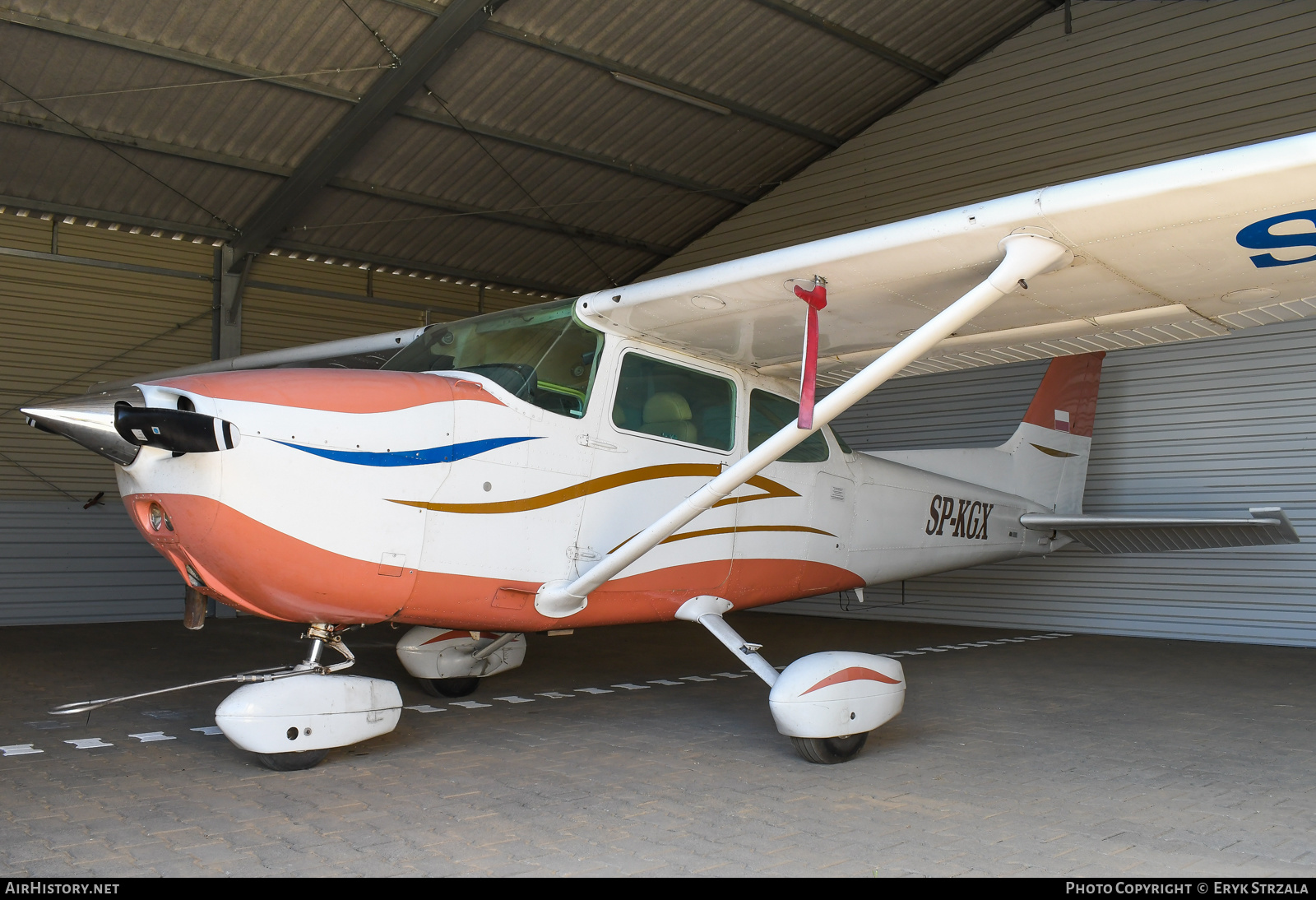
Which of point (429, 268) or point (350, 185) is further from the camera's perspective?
point (429, 268)

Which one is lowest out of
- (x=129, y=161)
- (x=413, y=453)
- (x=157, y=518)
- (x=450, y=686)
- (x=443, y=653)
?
(x=450, y=686)

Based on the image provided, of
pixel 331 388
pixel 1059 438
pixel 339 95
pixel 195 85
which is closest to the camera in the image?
pixel 331 388

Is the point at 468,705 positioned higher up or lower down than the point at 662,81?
lower down

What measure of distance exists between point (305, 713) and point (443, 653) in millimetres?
1850

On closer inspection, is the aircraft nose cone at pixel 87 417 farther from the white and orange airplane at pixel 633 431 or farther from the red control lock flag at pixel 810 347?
the red control lock flag at pixel 810 347

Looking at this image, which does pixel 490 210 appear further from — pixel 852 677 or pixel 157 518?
pixel 852 677

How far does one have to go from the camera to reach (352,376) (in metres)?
4.21

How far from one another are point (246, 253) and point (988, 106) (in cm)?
931

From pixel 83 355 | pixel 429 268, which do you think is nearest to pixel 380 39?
pixel 429 268

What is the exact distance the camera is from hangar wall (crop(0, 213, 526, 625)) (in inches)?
420

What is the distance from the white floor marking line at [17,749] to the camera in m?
4.40

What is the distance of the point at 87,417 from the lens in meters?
3.67

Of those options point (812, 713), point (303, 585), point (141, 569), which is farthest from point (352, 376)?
point (141, 569)

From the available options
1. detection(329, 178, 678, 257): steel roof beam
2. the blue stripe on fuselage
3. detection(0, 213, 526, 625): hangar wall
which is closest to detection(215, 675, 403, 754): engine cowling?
the blue stripe on fuselage
